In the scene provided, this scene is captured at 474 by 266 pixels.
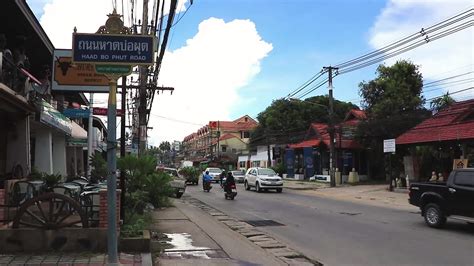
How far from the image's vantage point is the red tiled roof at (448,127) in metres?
29.3

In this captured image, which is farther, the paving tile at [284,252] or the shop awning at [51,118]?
the shop awning at [51,118]

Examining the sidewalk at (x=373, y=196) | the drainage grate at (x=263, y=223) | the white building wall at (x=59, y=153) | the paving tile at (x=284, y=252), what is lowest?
the sidewalk at (x=373, y=196)

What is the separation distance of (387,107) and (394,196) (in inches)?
570

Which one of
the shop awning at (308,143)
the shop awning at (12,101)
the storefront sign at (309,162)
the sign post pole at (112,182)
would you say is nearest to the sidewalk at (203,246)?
the sign post pole at (112,182)

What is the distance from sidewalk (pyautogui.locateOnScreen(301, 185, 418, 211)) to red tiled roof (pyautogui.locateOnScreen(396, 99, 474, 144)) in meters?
3.76

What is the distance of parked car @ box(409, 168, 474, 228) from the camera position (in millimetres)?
14125

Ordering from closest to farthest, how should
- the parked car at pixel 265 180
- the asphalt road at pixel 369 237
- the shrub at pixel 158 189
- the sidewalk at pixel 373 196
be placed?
the asphalt road at pixel 369 237 < the shrub at pixel 158 189 < the sidewalk at pixel 373 196 < the parked car at pixel 265 180

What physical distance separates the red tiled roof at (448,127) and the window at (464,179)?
14374 mm

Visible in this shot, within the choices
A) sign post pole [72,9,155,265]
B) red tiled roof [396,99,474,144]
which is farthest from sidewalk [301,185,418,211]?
sign post pole [72,9,155,265]

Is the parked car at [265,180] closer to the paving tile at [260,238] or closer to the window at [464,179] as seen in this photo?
the window at [464,179]

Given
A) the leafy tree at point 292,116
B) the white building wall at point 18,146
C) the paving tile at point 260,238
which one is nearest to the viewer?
the paving tile at point 260,238

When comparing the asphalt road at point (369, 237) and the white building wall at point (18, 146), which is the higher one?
the white building wall at point (18, 146)

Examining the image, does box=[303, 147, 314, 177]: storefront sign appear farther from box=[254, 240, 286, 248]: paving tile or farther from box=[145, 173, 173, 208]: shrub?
box=[254, 240, 286, 248]: paving tile

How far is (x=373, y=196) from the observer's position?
3053 centimetres
